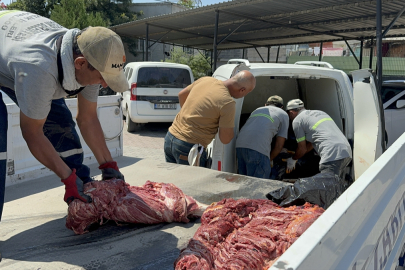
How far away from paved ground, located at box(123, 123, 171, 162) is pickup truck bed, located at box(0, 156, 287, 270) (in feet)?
11.5

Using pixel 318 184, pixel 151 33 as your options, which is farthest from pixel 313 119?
pixel 151 33

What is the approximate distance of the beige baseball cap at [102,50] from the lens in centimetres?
220

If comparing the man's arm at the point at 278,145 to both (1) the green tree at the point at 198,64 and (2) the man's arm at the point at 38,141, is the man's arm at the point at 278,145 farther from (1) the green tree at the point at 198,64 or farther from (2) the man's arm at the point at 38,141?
(1) the green tree at the point at 198,64

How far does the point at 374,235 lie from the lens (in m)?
1.65

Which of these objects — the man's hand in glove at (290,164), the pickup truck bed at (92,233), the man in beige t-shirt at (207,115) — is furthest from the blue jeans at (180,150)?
the man's hand in glove at (290,164)

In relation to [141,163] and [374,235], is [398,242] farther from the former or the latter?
[141,163]

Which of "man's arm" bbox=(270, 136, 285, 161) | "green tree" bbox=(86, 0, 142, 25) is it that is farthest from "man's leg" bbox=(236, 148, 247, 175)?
"green tree" bbox=(86, 0, 142, 25)

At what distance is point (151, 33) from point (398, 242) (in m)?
18.2

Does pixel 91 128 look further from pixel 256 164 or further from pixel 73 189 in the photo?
pixel 256 164

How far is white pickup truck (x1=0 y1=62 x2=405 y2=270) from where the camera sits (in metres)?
1.32

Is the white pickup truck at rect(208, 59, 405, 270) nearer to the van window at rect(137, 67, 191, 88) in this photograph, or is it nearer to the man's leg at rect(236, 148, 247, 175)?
the man's leg at rect(236, 148, 247, 175)

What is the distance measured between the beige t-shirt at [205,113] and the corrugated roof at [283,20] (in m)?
6.16

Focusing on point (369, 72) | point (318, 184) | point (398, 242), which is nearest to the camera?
point (398, 242)

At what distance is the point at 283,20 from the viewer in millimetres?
12430
